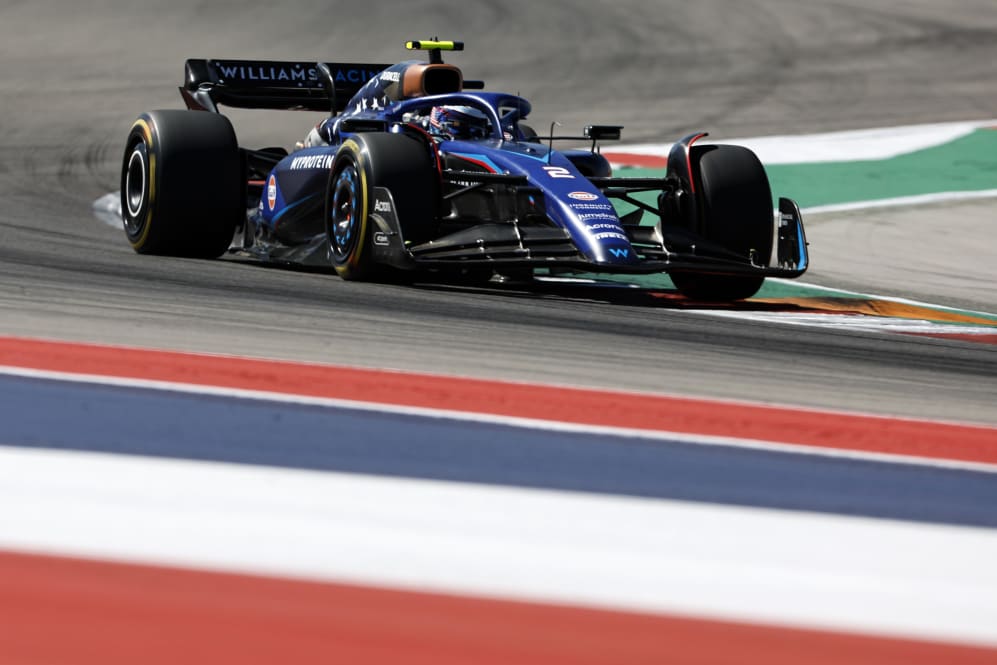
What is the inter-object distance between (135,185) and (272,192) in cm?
88

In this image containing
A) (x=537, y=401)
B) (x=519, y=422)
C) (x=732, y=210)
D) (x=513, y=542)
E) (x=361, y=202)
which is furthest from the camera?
(x=732, y=210)

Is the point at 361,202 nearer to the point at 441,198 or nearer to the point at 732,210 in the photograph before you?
the point at 441,198

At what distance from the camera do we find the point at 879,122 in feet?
65.0

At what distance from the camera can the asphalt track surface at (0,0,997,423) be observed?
17.6ft

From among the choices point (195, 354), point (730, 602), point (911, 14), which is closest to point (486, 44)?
point (911, 14)

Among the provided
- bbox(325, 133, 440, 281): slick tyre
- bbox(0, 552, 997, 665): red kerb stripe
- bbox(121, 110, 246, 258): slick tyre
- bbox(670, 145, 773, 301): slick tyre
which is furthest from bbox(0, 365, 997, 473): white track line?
bbox(121, 110, 246, 258): slick tyre

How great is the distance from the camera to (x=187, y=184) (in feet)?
29.8

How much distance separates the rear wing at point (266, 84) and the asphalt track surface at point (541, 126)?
117cm

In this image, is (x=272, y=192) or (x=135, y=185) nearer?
(x=272, y=192)

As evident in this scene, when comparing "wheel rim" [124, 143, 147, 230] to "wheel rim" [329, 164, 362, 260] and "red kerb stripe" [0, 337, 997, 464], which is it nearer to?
"wheel rim" [329, 164, 362, 260]

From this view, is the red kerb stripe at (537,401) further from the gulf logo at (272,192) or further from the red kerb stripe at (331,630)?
the gulf logo at (272,192)

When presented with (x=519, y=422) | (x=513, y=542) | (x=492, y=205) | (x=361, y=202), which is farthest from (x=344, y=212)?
(x=513, y=542)

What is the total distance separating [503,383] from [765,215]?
422 centimetres

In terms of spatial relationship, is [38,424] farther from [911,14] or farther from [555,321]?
[911,14]
